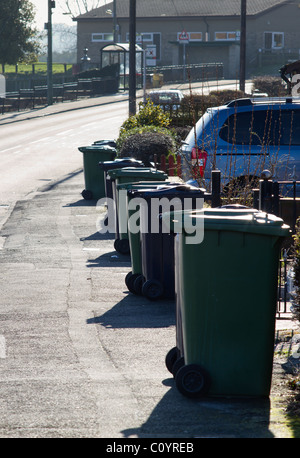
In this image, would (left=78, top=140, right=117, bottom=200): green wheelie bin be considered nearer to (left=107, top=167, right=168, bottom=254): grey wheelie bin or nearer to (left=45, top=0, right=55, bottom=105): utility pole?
(left=107, top=167, right=168, bottom=254): grey wheelie bin

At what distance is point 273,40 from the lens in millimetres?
Answer: 76875

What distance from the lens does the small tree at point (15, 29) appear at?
59.8 metres

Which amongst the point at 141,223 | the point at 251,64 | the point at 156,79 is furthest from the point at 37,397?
the point at 251,64

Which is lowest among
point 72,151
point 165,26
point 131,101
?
point 72,151

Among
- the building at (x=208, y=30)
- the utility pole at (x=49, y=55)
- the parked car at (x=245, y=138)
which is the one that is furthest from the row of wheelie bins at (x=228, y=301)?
the building at (x=208, y=30)

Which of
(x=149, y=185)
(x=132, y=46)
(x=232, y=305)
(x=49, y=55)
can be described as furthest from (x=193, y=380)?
(x=49, y=55)

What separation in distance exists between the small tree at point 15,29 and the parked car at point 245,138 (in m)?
51.2

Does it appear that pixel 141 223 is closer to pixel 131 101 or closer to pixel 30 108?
pixel 131 101

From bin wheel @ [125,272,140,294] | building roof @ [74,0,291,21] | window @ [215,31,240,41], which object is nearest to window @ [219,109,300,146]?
bin wheel @ [125,272,140,294]

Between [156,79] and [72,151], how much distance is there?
30383mm

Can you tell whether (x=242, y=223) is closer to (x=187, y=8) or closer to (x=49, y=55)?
(x=49, y=55)

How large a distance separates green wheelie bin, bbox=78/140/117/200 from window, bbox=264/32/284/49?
63.0 meters

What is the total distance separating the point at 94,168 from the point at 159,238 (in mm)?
8941

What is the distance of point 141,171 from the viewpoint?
10.6m
